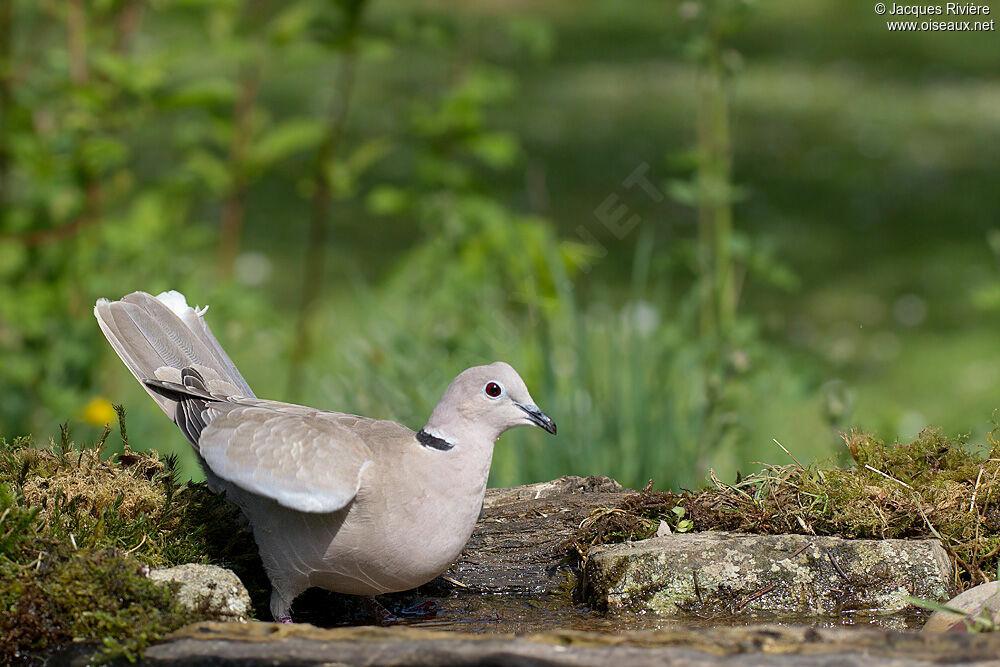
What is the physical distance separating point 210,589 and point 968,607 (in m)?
1.79

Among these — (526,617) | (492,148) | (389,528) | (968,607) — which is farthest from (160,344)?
(492,148)

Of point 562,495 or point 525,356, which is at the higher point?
point 525,356

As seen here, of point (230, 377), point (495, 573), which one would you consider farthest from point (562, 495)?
point (230, 377)

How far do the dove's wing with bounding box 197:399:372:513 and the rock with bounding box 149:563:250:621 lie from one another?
220mm

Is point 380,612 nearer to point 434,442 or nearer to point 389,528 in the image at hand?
point 389,528

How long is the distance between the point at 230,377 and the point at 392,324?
186 centimetres

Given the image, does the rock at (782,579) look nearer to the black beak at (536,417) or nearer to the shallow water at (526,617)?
the shallow water at (526,617)

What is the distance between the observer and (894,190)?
1123cm

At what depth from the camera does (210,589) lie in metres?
2.65

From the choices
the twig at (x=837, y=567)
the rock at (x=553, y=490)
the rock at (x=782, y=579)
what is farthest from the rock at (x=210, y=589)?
the twig at (x=837, y=567)

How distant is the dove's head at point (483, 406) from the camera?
293cm

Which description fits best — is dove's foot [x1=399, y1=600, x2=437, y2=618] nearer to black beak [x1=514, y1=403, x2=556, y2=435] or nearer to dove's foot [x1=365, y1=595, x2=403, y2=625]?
dove's foot [x1=365, y1=595, x2=403, y2=625]

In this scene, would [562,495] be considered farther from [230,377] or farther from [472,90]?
[472,90]

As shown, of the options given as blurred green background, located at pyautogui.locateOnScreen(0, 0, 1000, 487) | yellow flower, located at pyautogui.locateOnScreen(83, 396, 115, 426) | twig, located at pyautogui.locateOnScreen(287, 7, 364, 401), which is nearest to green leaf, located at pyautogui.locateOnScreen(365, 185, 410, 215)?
blurred green background, located at pyautogui.locateOnScreen(0, 0, 1000, 487)
